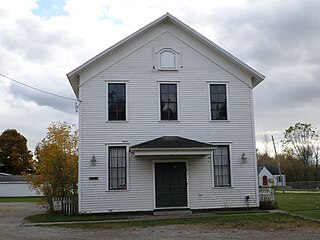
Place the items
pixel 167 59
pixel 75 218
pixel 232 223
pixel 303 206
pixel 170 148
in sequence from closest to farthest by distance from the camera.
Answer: pixel 232 223 < pixel 75 218 < pixel 170 148 < pixel 167 59 < pixel 303 206

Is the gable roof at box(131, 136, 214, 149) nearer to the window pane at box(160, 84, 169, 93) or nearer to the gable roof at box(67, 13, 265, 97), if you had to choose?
the window pane at box(160, 84, 169, 93)

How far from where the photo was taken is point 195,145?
19.5 meters

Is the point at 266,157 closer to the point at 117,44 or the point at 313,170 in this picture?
the point at 313,170

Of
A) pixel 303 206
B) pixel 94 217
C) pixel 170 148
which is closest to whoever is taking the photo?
pixel 94 217

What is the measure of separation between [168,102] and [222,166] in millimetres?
4027

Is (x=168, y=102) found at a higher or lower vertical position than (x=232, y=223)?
higher

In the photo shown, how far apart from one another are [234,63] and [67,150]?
9680mm

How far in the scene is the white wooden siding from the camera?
786 inches

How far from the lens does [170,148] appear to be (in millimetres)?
19094

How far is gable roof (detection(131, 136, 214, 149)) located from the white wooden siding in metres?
0.43

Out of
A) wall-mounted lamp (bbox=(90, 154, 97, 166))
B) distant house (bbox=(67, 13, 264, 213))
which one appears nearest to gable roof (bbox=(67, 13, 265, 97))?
distant house (bbox=(67, 13, 264, 213))

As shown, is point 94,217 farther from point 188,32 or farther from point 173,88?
point 188,32

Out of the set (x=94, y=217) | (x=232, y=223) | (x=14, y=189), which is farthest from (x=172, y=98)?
(x=14, y=189)

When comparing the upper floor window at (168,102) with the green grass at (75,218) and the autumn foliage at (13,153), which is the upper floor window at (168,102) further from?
the autumn foliage at (13,153)
